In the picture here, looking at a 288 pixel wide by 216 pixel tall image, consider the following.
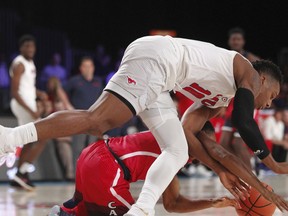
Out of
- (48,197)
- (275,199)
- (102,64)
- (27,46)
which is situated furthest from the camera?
(102,64)

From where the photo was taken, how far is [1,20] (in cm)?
1335

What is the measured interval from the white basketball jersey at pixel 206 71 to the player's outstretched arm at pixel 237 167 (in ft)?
1.03

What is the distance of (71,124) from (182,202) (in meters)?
1.01

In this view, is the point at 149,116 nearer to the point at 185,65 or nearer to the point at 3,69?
the point at 185,65

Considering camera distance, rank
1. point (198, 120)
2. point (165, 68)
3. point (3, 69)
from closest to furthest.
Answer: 1. point (165, 68)
2. point (198, 120)
3. point (3, 69)

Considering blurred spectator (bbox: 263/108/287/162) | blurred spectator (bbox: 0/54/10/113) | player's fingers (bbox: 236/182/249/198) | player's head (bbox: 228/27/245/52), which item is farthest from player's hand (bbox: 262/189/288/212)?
blurred spectator (bbox: 263/108/287/162)

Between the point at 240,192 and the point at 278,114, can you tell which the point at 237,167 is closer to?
the point at 240,192

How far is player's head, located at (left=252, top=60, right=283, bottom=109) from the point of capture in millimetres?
4695

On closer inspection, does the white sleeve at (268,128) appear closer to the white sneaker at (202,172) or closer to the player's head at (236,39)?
the white sneaker at (202,172)

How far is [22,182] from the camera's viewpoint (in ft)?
26.9

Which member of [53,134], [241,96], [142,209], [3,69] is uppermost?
[241,96]

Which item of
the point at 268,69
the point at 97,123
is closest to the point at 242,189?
the point at 268,69

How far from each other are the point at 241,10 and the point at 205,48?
1597cm

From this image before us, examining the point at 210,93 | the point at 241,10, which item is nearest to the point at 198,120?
the point at 210,93
